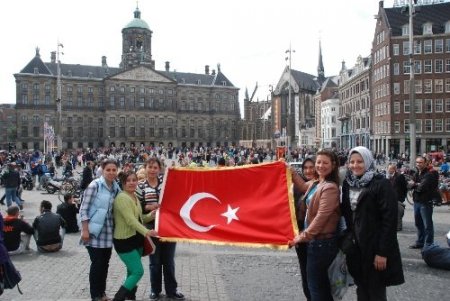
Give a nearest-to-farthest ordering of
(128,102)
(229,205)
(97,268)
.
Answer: (97,268) < (229,205) < (128,102)

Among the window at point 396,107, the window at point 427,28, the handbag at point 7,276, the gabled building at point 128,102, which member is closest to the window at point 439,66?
the window at point 427,28

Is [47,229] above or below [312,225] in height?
below

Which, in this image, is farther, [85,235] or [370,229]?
[85,235]

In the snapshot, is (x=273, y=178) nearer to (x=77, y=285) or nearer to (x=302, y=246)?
(x=302, y=246)

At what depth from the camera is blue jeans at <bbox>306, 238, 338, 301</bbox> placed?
4.69m

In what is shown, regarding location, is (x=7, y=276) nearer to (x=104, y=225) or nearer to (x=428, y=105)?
(x=104, y=225)

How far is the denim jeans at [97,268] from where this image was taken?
582 cm

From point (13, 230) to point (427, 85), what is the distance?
5592 centimetres

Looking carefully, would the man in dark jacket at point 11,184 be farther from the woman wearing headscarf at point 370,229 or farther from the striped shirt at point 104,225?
the woman wearing headscarf at point 370,229

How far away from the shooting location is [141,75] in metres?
108

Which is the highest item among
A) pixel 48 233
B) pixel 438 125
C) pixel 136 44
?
pixel 136 44

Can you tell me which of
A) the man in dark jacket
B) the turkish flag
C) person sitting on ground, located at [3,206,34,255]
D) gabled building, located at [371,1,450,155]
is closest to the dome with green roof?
gabled building, located at [371,1,450,155]

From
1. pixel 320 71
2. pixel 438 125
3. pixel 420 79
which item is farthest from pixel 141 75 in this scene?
pixel 438 125

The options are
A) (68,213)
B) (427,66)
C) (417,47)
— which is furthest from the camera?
(417,47)
